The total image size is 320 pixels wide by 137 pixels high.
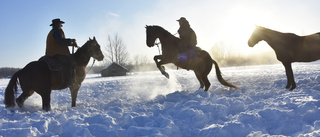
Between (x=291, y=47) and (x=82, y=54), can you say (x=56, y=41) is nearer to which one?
(x=82, y=54)

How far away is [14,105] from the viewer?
201 inches

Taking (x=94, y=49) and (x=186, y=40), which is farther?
(x=186, y=40)

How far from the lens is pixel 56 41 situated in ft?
18.5

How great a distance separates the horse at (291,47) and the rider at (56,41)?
640 cm

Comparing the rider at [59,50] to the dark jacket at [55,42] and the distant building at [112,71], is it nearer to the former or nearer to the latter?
the dark jacket at [55,42]

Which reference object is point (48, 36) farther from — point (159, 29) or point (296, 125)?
point (296, 125)

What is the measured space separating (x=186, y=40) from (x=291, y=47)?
339 centimetres

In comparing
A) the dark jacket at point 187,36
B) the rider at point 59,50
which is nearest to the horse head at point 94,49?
the rider at point 59,50

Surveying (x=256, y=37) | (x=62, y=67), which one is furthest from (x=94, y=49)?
(x=256, y=37)

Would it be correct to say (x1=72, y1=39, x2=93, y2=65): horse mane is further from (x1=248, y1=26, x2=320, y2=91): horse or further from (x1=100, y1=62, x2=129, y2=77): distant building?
(x1=100, y1=62, x2=129, y2=77): distant building

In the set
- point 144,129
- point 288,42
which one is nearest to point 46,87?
point 144,129

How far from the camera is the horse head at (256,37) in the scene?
24.2 feet

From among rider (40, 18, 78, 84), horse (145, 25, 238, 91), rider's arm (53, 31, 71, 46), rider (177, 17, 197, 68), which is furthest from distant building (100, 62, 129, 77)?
rider's arm (53, 31, 71, 46)

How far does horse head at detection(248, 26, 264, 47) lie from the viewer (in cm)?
738
